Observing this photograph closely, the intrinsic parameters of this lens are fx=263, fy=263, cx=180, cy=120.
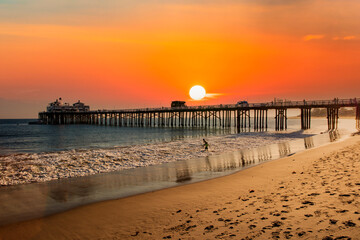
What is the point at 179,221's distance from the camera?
6.54 meters

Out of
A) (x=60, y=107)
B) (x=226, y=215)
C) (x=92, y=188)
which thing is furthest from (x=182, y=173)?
(x=60, y=107)

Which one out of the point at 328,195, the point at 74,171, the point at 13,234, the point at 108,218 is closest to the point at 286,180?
the point at 328,195

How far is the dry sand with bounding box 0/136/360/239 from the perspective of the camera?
17.6ft

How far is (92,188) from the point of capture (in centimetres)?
1074

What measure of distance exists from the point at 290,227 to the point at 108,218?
4609mm

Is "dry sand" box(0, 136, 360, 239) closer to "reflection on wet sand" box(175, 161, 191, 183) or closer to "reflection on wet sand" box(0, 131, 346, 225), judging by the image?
"reflection on wet sand" box(0, 131, 346, 225)

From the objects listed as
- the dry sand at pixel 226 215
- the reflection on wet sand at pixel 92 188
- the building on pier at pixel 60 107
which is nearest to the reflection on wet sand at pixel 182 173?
the reflection on wet sand at pixel 92 188

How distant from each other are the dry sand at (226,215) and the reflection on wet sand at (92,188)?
0.83 metres

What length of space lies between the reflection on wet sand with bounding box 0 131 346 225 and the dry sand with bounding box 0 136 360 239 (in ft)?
2.73

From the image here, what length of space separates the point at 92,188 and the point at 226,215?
6310 mm

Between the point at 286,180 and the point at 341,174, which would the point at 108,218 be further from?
the point at 341,174

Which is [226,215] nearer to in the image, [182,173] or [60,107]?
[182,173]

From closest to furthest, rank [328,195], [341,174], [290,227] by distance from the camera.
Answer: [290,227]
[328,195]
[341,174]

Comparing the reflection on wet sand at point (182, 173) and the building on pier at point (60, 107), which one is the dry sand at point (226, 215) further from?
the building on pier at point (60, 107)
